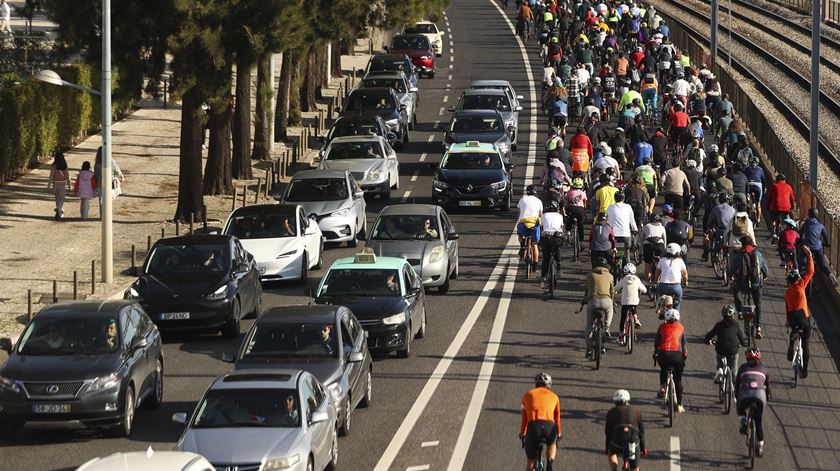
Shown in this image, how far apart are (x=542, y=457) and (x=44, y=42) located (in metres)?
44.2

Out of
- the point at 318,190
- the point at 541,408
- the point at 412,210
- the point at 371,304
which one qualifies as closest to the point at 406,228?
the point at 412,210

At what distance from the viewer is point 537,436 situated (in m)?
18.8

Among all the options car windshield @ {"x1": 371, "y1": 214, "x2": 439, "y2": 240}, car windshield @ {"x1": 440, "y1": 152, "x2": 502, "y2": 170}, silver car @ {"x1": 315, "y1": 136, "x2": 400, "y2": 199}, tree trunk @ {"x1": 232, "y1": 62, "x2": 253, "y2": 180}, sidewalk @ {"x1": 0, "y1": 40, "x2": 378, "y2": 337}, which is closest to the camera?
sidewalk @ {"x1": 0, "y1": 40, "x2": 378, "y2": 337}

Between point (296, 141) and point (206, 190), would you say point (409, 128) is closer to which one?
point (296, 141)

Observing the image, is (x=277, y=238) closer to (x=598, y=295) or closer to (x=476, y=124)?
(x=598, y=295)

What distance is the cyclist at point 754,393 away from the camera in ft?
67.4

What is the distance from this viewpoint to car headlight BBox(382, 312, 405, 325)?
25.7 meters

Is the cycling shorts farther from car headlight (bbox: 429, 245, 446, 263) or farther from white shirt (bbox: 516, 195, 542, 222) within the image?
car headlight (bbox: 429, 245, 446, 263)

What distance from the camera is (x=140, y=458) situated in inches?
600

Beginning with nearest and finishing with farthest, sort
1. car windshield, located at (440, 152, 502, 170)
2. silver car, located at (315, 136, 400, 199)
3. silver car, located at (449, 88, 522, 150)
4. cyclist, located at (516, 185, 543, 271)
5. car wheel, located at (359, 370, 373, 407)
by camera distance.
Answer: car wheel, located at (359, 370, 373, 407), cyclist, located at (516, 185, 543, 271), car windshield, located at (440, 152, 502, 170), silver car, located at (315, 136, 400, 199), silver car, located at (449, 88, 522, 150)

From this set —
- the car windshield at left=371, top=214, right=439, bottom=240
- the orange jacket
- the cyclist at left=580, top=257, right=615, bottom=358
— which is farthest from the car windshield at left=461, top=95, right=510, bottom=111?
the orange jacket

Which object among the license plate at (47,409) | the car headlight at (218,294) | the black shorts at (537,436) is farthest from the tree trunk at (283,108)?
the black shorts at (537,436)

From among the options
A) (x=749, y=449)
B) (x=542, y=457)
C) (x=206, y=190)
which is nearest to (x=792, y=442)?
(x=749, y=449)

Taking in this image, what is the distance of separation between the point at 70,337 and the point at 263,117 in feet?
88.9
